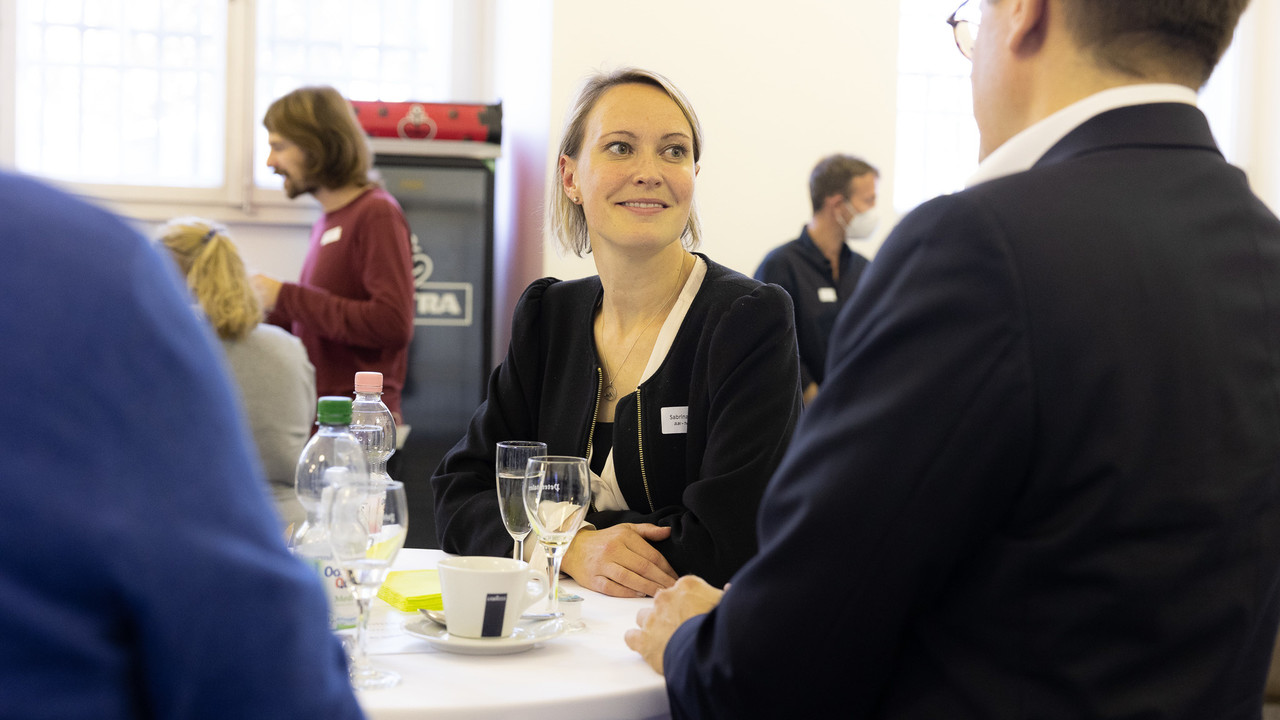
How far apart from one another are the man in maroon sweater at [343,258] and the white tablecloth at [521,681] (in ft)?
7.64

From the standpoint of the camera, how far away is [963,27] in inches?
48.6

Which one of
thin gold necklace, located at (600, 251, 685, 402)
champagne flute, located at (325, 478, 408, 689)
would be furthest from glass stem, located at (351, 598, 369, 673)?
Result: thin gold necklace, located at (600, 251, 685, 402)

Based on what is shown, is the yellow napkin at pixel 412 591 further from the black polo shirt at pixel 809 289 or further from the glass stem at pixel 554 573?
the black polo shirt at pixel 809 289

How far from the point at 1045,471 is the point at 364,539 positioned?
0.66 m

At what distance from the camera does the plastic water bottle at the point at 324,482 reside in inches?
49.8

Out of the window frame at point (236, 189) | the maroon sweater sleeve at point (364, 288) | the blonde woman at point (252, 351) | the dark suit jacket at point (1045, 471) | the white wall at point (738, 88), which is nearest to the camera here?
the dark suit jacket at point (1045, 471)

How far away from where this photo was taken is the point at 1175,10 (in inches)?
37.9

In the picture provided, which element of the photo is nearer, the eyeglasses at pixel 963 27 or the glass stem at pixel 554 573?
the eyeglasses at pixel 963 27

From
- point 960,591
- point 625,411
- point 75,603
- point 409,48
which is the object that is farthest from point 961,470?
point 409,48

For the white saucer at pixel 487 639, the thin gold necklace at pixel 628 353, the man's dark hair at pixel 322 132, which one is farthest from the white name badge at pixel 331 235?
the white saucer at pixel 487 639

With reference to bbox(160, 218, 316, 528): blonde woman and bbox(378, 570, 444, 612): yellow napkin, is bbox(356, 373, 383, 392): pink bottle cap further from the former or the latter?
bbox(160, 218, 316, 528): blonde woman

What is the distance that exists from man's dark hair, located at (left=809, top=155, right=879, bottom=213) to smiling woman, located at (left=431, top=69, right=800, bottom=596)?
2294 millimetres

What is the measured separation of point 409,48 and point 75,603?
5.44 m

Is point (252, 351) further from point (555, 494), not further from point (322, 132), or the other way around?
point (555, 494)
